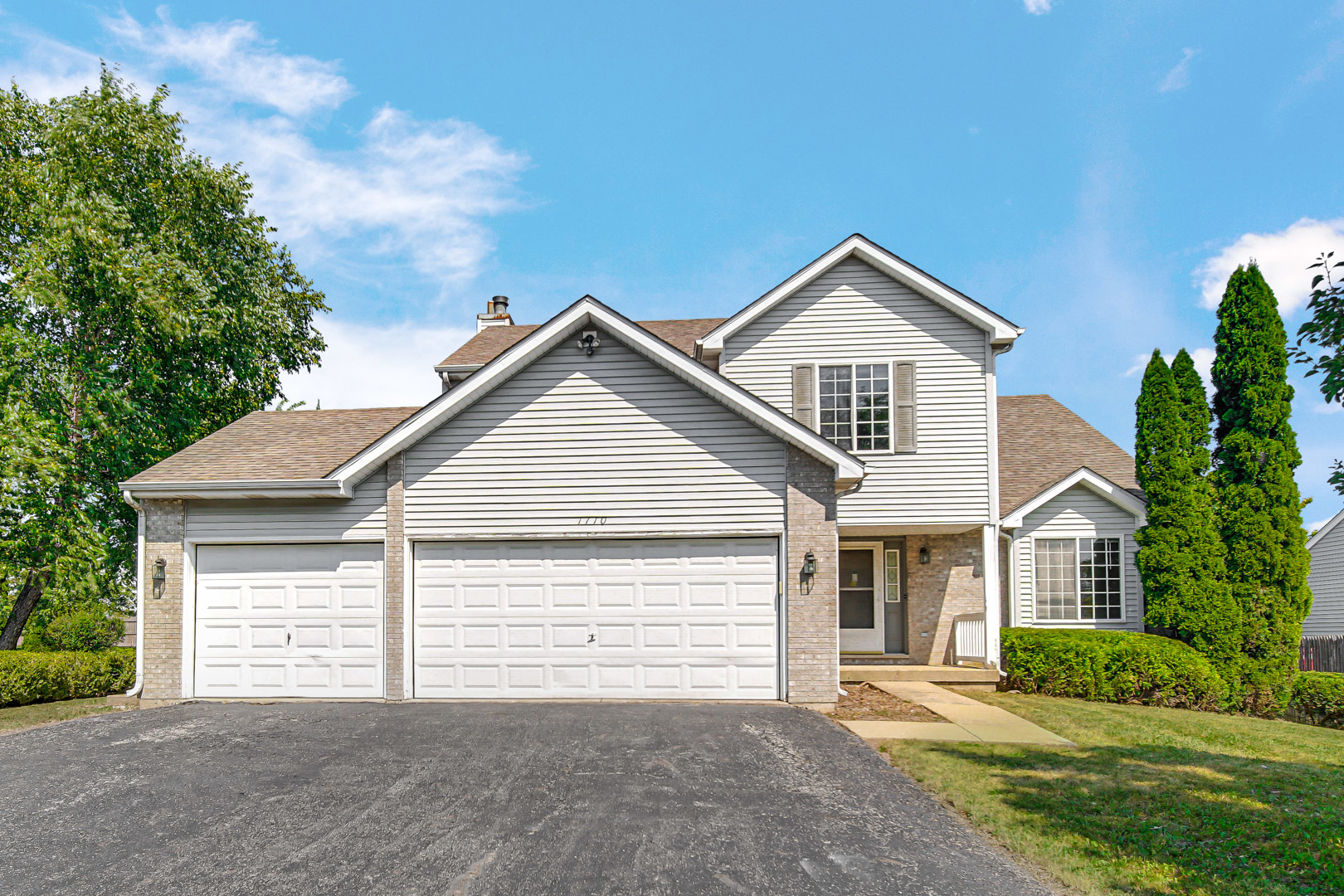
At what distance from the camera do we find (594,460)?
461 inches

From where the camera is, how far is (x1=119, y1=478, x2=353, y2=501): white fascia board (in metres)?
11.5

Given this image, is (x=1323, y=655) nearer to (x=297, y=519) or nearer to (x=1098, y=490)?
(x=1098, y=490)

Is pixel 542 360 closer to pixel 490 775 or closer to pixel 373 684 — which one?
pixel 373 684

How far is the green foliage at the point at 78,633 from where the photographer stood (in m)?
19.3

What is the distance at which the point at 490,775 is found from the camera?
24.8 ft

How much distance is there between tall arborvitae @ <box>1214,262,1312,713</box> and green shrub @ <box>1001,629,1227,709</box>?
1.24 metres

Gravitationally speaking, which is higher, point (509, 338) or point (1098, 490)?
point (509, 338)

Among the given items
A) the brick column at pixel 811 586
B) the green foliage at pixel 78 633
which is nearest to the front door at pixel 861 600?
the brick column at pixel 811 586

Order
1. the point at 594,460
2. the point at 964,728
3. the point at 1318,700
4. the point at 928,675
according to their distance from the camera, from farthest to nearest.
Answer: the point at 1318,700, the point at 928,675, the point at 594,460, the point at 964,728

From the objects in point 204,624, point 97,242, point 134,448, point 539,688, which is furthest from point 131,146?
point 539,688

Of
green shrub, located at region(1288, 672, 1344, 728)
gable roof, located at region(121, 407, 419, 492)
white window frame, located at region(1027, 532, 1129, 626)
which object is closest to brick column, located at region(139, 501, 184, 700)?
gable roof, located at region(121, 407, 419, 492)

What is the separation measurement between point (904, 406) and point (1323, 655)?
11.9m

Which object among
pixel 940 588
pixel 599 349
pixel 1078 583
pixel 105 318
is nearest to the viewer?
pixel 599 349

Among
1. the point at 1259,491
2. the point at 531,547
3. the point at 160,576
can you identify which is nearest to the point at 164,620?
the point at 160,576
